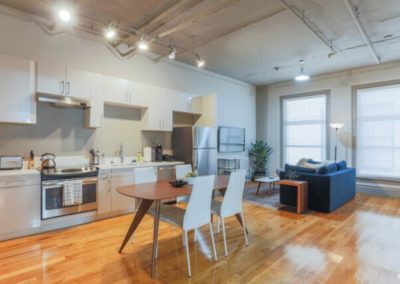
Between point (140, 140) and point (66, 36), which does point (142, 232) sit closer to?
point (140, 140)

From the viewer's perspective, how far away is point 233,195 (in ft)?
9.59

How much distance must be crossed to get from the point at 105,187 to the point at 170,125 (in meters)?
1.81

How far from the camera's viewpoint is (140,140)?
495cm

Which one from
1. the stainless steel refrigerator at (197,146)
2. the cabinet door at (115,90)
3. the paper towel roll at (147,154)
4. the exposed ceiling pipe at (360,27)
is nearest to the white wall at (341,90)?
the exposed ceiling pipe at (360,27)

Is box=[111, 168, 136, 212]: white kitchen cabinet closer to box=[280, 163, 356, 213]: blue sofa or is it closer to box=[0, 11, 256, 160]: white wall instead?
box=[0, 11, 256, 160]: white wall

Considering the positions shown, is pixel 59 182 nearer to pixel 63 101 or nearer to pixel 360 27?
pixel 63 101

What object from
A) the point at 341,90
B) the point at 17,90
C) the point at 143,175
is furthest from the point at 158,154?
the point at 341,90

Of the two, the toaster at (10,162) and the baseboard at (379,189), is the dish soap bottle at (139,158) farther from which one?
the baseboard at (379,189)

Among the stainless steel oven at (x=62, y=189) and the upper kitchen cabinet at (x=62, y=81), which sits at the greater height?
the upper kitchen cabinet at (x=62, y=81)

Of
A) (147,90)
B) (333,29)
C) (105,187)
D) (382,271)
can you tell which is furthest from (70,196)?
(333,29)

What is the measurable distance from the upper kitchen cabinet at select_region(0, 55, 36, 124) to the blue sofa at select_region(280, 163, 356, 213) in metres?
4.40

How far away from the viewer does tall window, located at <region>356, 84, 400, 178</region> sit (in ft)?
19.1

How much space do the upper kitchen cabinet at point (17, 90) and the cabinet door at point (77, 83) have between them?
427 millimetres

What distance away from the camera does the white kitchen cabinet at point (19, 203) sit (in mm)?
3025
